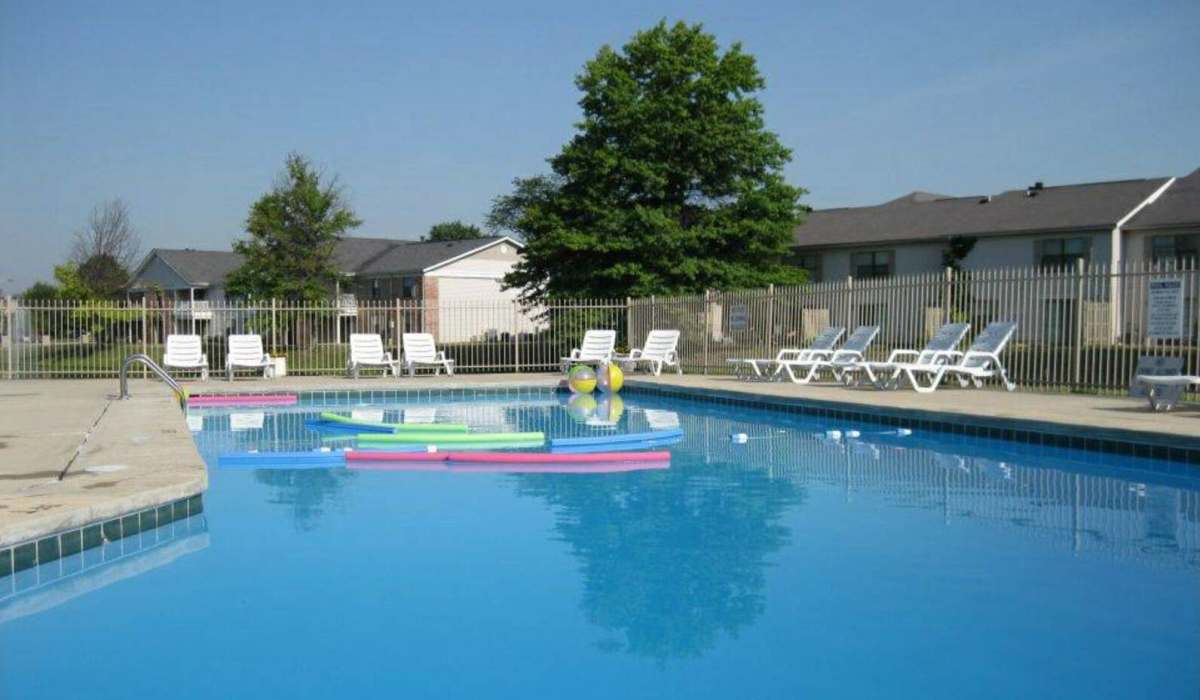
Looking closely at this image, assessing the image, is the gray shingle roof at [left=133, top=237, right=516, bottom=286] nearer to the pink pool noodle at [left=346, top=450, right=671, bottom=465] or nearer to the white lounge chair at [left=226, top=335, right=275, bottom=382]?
the white lounge chair at [left=226, top=335, right=275, bottom=382]

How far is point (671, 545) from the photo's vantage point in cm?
592

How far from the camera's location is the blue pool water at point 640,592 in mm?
3838

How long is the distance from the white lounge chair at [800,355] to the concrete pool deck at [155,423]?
0.40 metres

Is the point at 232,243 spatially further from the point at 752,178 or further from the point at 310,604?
the point at 310,604

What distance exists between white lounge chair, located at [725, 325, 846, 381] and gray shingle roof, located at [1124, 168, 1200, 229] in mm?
16149

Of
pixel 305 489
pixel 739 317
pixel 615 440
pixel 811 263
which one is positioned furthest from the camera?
pixel 811 263

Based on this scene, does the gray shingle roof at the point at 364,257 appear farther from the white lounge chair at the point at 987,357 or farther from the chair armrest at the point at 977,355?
the chair armrest at the point at 977,355

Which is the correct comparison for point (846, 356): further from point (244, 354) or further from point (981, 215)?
point (981, 215)

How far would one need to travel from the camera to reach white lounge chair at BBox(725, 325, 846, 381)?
15.5 meters

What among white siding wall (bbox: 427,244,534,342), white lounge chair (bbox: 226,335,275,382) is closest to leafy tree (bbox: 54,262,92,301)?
white siding wall (bbox: 427,244,534,342)

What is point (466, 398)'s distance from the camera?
676 inches

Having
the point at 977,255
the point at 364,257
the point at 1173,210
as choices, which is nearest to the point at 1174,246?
the point at 1173,210

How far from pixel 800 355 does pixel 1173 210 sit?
18.5 m

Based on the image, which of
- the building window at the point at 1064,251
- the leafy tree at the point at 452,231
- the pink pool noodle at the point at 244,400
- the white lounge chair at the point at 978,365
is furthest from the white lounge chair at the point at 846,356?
the leafy tree at the point at 452,231
